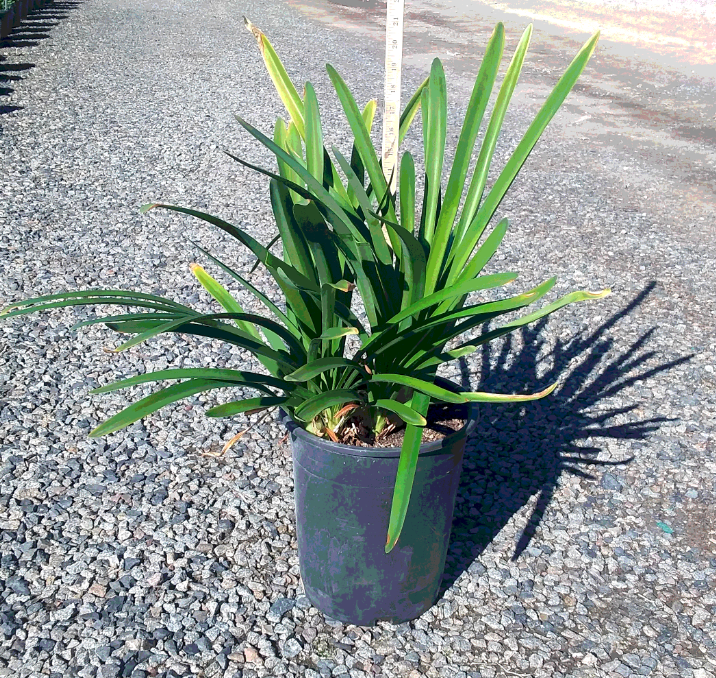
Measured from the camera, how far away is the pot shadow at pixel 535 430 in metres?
2.75

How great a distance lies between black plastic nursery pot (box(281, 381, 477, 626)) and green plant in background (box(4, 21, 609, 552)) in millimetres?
118

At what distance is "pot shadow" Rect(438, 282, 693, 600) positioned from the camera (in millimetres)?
2752

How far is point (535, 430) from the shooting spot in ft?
10.7

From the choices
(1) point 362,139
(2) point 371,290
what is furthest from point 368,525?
(1) point 362,139

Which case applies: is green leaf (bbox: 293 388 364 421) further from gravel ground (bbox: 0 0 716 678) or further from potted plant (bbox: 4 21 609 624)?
gravel ground (bbox: 0 0 716 678)

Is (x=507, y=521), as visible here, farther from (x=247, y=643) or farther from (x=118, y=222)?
(x=118, y=222)

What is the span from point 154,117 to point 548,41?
797 centimetres

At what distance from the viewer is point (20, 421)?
3166mm

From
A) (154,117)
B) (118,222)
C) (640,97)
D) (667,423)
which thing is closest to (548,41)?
(640,97)

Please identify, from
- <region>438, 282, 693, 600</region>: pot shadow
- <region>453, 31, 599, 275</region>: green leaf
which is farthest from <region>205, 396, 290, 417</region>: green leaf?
<region>438, 282, 693, 600</region>: pot shadow

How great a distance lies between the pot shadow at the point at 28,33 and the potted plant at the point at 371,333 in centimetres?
670

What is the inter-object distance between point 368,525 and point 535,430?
1393 mm

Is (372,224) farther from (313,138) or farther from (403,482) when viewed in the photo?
(403,482)

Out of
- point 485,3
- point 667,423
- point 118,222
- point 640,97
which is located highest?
point 667,423
